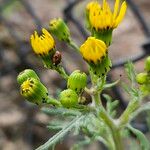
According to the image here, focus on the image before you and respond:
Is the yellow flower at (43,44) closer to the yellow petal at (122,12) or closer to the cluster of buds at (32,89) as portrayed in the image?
the cluster of buds at (32,89)

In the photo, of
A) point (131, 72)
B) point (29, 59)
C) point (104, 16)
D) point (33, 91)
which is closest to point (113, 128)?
point (131, 72)

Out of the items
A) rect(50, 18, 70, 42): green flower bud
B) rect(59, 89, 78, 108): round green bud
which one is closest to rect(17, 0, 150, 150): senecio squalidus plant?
rect(59, 89, 78, 108): round green bud

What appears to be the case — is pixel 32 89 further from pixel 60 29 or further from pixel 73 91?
pixel 60 29

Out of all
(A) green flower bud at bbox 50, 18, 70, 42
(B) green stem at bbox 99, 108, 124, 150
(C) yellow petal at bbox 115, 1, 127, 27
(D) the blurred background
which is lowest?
(B) green stem at bbox 99, 108, 124, 150

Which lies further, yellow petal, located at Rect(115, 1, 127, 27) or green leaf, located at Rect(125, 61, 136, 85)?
green leaf, located at Rect(125, 61, 136, 85)

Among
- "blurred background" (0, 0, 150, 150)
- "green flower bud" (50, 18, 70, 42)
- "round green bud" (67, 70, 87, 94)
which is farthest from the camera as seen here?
"blurred background" (0, 0, 150, 150)

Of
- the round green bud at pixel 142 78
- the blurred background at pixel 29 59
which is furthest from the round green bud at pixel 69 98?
the blurred background at pixel 29 59

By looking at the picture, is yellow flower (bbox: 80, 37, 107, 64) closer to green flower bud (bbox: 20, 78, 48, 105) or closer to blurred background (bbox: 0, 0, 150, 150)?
green flower bud (bbox: 20, 78, 48, 105)
